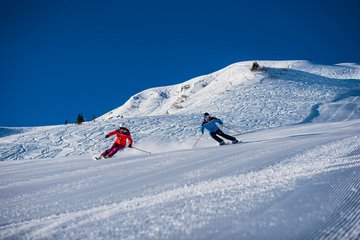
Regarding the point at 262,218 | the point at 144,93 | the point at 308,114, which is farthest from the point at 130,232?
the point at 144,93

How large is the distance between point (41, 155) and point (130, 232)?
14.6 metres

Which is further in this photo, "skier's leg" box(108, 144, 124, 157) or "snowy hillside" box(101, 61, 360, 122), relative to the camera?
"snowy hillside" box(101, 61, 360, 122)

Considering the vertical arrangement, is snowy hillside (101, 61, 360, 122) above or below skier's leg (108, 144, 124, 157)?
above

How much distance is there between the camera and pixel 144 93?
91500 mm

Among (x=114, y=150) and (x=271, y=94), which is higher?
(x=271, y=94)

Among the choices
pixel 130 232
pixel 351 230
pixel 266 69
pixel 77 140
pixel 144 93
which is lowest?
pixel 351 230

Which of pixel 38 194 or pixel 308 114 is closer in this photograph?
pixel 38 194

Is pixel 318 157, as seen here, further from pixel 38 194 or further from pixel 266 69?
pixel 266 69

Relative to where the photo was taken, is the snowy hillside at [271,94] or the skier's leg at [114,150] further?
the snowy hillside at [271,94]

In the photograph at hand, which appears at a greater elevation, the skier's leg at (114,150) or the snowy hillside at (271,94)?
the snowy hillside at (271,94)

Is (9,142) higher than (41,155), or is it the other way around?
(9,142)

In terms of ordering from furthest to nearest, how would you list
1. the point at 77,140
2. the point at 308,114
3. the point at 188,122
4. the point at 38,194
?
the point at 308,114
the point at 188,122
the point at 77,140
the point at 38,194

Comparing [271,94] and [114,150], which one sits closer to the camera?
[114,150]

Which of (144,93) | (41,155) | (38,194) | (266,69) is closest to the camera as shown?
(38,194)
